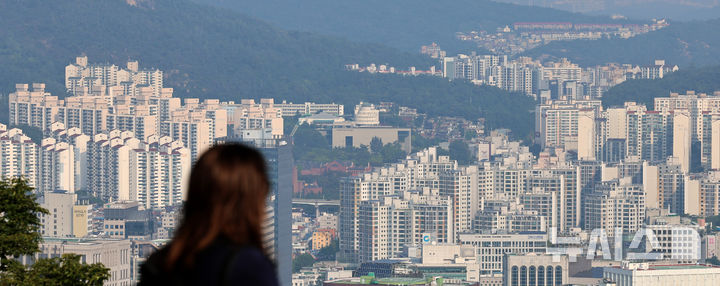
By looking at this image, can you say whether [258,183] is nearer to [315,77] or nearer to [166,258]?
[166,258]

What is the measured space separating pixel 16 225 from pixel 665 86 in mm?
31485

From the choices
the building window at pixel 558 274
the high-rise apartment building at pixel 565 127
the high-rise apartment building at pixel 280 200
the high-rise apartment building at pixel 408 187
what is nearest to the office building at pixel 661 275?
the building window at pixel 558 274

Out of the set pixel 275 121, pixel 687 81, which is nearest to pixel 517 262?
pixel 275 121

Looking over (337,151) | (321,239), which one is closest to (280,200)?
(321,239)

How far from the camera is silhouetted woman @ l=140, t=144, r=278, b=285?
100 centimetres

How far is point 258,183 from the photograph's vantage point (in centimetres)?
103

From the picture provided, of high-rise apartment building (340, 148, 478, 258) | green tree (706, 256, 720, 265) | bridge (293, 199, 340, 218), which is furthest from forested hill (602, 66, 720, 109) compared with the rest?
green tree (706, 256, 720, 265)

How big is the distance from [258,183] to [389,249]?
18895 millimetres

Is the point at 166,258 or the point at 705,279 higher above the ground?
the point at 166,258

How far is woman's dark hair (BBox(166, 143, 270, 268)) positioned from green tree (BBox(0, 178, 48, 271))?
5.46 feet

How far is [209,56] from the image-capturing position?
34.4 metres

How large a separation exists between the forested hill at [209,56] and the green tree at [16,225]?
91.9ft

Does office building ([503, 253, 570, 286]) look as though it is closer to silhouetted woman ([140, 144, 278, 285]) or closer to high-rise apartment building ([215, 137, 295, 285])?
high-rise apartment building ([215, 137, 295, 285])

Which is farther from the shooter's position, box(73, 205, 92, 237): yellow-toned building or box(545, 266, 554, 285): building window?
box(73, 205, 92, 237): yellow-toned building
